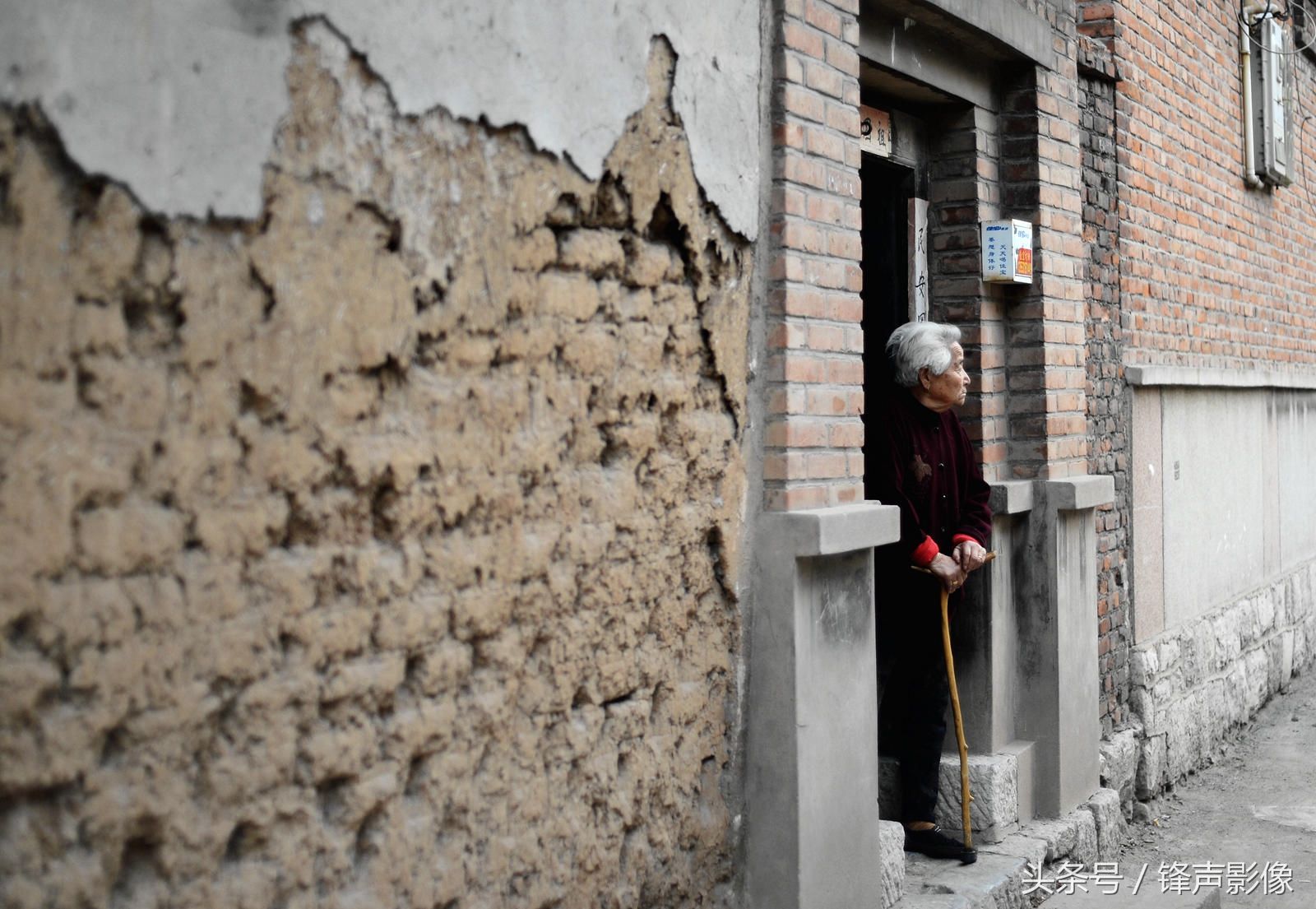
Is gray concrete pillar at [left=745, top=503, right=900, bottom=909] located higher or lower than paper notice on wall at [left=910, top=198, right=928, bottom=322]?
lower

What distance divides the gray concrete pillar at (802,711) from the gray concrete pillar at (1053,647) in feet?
6.12

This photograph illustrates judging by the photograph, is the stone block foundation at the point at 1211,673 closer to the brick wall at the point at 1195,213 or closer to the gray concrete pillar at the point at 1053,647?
the gray concrete pillar at the point at 1053,647

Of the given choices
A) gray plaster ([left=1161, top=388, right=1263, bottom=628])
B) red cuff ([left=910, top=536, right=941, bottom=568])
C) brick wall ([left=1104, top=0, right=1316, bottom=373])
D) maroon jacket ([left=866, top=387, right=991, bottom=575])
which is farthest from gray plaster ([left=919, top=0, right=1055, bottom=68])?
gray plaster ([left=1161, top=388, right=1263, bottom=628])

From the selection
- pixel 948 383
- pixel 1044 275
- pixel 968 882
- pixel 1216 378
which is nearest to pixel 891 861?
pixel 968 882

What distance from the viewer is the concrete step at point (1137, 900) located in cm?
462

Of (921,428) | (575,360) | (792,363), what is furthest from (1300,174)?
(575,360)

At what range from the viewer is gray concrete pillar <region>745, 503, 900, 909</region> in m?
3.70

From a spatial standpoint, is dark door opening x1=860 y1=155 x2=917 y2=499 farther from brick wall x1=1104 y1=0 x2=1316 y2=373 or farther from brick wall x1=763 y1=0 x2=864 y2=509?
brick wall x1=1104 y1=0 x2=1316 y2=373

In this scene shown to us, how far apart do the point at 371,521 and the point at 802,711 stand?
154cm

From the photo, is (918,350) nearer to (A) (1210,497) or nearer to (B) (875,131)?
(B) (875,131)

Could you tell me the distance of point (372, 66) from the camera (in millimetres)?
2561

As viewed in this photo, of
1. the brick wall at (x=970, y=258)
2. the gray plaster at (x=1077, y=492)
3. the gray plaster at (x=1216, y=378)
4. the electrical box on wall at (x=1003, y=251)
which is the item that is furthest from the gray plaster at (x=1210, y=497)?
the electrical box on wall at (x=1003, y=251)

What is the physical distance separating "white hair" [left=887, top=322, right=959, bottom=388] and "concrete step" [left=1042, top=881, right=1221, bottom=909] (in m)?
1.85

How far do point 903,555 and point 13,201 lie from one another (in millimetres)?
3495
